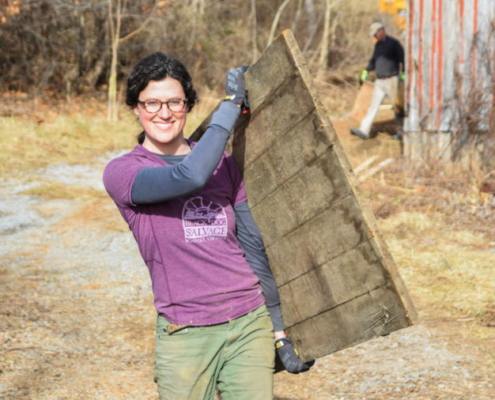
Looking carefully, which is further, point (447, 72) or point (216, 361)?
point (447, 72)

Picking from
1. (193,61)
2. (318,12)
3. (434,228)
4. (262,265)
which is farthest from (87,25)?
(262,265)

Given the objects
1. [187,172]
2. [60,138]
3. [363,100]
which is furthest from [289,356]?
[363,100]

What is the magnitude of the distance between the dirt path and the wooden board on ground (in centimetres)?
671

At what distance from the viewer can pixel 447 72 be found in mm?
8555

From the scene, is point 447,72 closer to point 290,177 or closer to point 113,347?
point 113,347

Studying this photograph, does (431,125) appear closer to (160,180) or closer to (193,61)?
(160,180)

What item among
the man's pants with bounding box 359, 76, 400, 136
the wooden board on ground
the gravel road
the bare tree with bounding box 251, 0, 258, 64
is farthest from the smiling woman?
the bare tree with bounding box 251, 0, 258, 64

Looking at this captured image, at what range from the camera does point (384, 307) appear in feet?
6.43

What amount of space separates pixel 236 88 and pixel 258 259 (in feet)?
2.24

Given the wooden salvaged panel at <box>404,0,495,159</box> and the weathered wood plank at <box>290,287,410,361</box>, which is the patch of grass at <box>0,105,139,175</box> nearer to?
the wooden salvaged panel at <box>404,0,495,159</box>

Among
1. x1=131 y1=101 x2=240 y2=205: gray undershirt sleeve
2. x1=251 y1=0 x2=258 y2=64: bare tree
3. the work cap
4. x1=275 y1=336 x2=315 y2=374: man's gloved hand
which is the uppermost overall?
x1=251 y1=0 x2=258 y2=64: bare tree

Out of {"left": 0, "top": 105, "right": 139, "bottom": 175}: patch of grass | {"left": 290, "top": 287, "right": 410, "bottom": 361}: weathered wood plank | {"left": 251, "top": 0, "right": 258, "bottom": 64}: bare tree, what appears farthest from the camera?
{"left": 251, "top": 0, "right": 258, "bottom": 64}: bare tree

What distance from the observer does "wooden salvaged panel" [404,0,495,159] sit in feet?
26.3

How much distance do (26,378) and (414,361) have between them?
2.83 m
